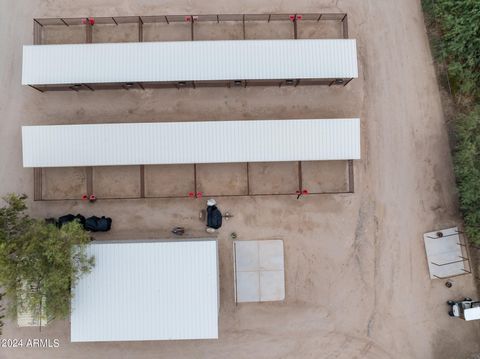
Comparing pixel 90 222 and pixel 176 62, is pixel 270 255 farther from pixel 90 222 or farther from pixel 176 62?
pixel 176 62

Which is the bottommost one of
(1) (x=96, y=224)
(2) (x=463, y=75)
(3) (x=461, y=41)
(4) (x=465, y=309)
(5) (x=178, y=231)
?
(4) (x=465, y=309)

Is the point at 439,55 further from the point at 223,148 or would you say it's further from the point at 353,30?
the point at 223,148

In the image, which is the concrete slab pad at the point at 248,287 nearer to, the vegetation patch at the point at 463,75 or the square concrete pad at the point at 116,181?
the square concrete pad at the point at 116,181

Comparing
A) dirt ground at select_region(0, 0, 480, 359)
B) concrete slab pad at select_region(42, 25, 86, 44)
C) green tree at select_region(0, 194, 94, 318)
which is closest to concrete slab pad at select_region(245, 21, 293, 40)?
dirt ground at select_region(0, 0, 480, 359)

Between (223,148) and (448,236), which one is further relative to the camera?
(448,236)

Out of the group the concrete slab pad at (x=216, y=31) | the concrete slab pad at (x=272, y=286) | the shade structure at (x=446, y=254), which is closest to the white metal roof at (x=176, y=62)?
the concrete slab pad at (x=216, y=31)

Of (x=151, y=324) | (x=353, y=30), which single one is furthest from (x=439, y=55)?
(x=151, y=324)

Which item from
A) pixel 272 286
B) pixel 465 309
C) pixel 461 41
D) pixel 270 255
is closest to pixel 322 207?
pixel 270 255

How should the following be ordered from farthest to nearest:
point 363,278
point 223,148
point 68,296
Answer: point 363,278 → point 223,148 → point 68,296
